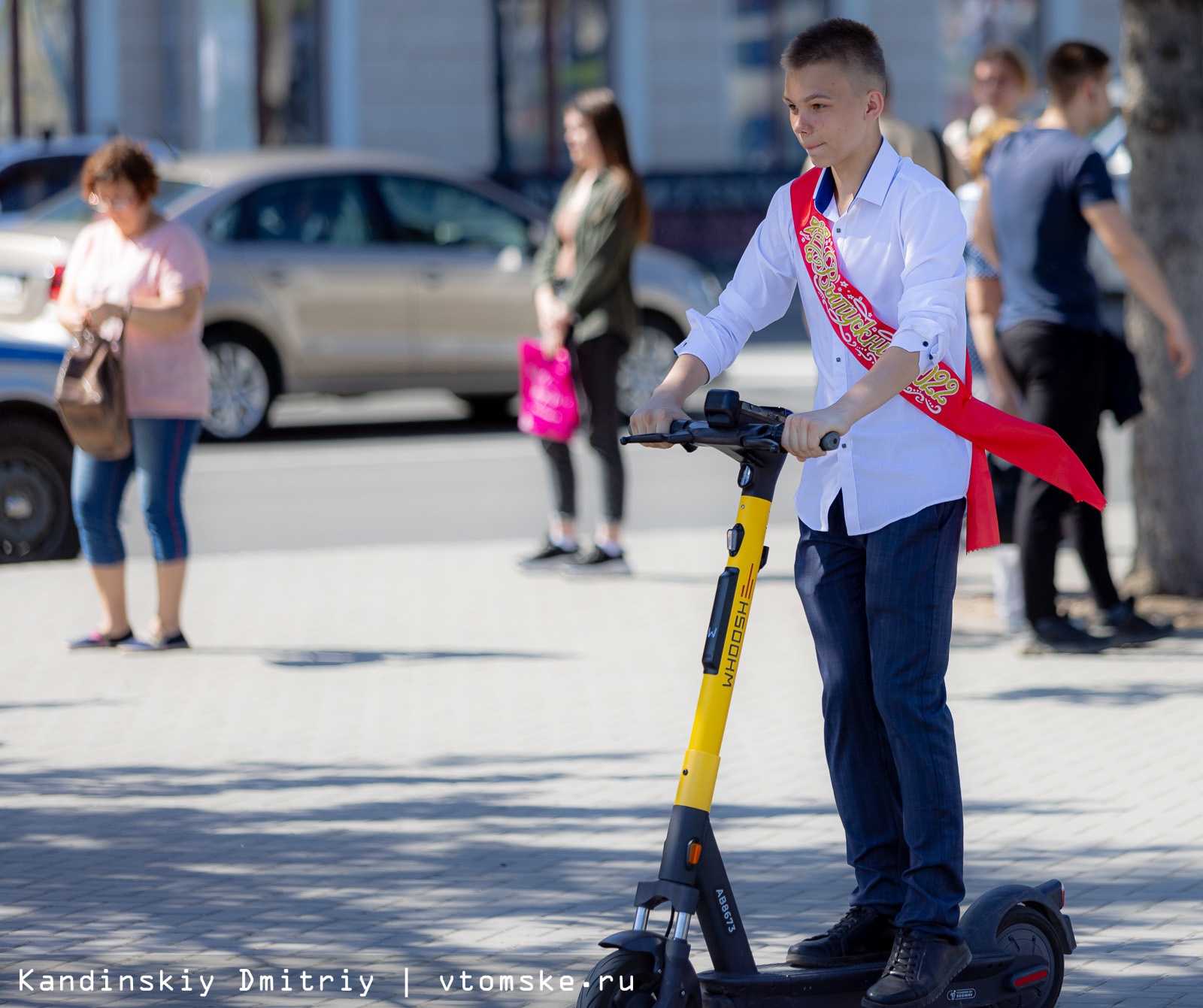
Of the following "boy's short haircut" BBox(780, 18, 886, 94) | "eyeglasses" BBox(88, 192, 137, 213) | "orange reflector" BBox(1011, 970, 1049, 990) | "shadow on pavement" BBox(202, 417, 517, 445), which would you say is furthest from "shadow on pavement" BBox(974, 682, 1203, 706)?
"shadow on pavement" BBox(202, 417, 517, 445)

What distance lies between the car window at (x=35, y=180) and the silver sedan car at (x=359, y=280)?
73 centimetres

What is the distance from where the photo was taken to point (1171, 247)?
316 inches

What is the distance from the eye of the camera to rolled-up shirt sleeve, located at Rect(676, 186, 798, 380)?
396cm

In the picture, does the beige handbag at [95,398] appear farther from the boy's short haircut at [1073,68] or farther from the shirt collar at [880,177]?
the shirt collar at [880,177]

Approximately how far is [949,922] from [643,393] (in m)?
10.9

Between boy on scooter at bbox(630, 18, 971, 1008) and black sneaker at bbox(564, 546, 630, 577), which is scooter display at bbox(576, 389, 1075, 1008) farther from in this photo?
black sneaker at bbox(564, 546, 630, 577)

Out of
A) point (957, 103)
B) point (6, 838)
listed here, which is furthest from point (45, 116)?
point (6, 838)

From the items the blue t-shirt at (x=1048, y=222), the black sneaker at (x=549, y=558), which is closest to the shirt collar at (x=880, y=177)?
the blue t-shirt at (x=1048, y=222)

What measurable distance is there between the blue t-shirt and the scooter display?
3.50 meters

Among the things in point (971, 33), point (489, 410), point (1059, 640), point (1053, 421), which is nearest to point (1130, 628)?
point (1059, 640)

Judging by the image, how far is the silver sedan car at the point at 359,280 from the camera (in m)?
13.8

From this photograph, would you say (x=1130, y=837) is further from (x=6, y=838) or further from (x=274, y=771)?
(x=6, y=838)

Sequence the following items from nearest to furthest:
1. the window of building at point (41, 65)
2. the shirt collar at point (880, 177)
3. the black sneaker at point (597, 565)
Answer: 1. the shirt collar at point (880, 177)
2. the black sneaker at point (597, 565)
3. the window of building at point (41, 65)

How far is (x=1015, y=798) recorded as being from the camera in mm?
5539
